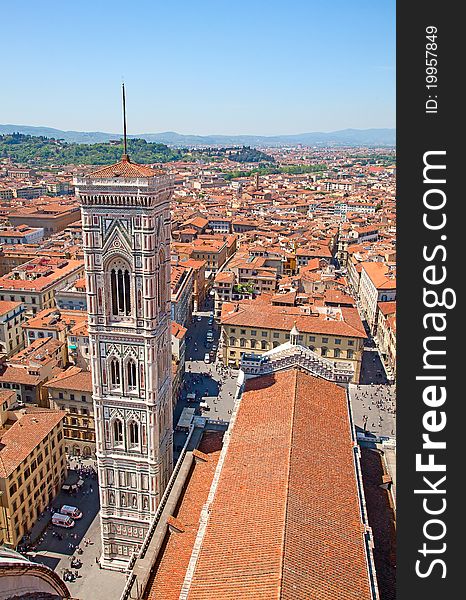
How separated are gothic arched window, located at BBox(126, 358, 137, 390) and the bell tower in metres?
0.07

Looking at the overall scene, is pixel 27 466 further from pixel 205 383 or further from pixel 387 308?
pixel 387 308

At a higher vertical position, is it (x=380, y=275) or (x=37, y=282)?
(x=37, y=282)

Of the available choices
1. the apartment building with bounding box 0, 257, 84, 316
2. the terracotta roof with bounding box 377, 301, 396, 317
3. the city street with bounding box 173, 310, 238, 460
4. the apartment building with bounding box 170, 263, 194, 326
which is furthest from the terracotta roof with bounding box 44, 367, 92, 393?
the terracotta roof with bounding box 377, 301, 396, 317

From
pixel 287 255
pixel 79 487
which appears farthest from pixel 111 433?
pixel 287 255

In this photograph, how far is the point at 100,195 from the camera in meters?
37.5

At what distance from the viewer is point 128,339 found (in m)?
40.2

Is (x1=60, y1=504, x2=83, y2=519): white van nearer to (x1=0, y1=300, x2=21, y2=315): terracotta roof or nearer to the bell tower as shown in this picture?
the bell tower

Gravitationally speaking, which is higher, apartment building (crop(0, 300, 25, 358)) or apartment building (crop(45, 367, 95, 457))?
apartment building (crop(0, 300, 25, 358))

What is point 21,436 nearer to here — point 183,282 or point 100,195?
point 100,195

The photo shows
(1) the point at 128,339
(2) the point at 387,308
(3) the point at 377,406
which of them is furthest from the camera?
(2) the point at 387,308

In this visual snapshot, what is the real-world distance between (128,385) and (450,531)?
2885cm

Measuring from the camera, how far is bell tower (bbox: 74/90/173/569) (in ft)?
123

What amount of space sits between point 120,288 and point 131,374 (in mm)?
6639

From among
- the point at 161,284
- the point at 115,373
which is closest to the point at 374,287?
the point at 161,284
